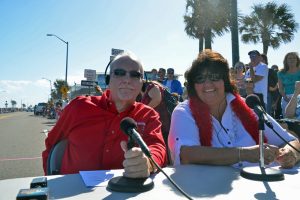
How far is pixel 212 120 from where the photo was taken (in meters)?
2.88

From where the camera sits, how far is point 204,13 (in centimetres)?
2522

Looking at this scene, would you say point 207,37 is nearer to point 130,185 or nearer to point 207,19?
point 207,19

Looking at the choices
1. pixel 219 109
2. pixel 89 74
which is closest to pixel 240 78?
pixel 219 109

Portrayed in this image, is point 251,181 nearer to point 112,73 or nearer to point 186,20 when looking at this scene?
point 112,73

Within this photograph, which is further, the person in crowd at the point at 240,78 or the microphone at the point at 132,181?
the person in crowd at the point at 240,78

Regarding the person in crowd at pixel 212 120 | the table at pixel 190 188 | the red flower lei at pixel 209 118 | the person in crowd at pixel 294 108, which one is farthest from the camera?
the person in crowd at pixel 294 108

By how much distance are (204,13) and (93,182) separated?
24767mm

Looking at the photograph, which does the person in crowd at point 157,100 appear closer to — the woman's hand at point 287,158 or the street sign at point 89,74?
the woman's hand at point 287,158

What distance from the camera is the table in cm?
146

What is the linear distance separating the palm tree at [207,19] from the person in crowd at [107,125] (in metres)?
20.6

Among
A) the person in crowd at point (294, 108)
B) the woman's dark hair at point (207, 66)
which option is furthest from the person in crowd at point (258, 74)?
the woman's dark hair at point (207, 66)

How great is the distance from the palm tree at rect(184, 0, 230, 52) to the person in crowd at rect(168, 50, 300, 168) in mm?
20293

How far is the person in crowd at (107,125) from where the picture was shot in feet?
8.70

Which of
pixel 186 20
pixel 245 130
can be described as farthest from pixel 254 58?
pixel 186 20
